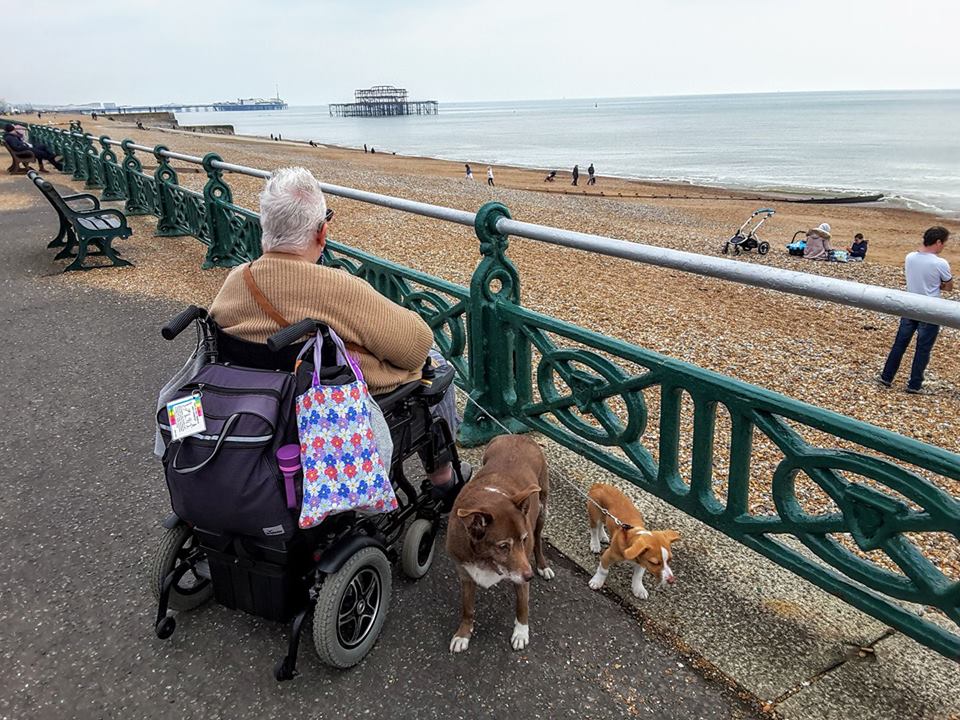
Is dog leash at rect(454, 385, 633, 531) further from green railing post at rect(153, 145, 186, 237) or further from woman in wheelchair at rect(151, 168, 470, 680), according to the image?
green railing post at rect(153, 145, 186, 237)

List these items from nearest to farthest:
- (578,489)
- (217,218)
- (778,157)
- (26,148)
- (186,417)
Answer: (186,417) → (578,489) → (217,218) → (26,148) → (778,157)

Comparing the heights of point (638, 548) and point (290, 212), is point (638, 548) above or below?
below

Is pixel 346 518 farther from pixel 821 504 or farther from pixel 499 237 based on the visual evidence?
pixel 821 504

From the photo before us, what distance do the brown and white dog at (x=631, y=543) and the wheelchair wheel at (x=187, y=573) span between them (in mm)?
1611

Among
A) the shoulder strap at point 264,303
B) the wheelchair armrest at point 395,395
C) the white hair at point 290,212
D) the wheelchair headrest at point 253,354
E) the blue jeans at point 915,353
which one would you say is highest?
the white hair at point 290,212

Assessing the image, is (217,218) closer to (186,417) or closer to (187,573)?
(187,573)

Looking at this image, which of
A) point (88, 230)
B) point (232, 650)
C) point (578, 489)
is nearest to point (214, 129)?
point (88, 230)

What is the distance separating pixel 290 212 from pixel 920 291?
7663 millimetres

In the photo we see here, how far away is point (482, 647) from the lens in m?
2.64

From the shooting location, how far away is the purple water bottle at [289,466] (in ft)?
7.36

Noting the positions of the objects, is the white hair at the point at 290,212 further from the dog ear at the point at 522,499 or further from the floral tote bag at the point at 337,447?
the dog ear at the point at 522,499

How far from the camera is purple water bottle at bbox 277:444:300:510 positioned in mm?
2242

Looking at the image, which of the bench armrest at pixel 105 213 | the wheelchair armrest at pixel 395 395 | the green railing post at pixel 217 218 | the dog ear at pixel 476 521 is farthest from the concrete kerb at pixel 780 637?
the bench armrest at pixel 105 213

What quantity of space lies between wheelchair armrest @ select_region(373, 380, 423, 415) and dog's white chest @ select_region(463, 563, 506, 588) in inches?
26.2
